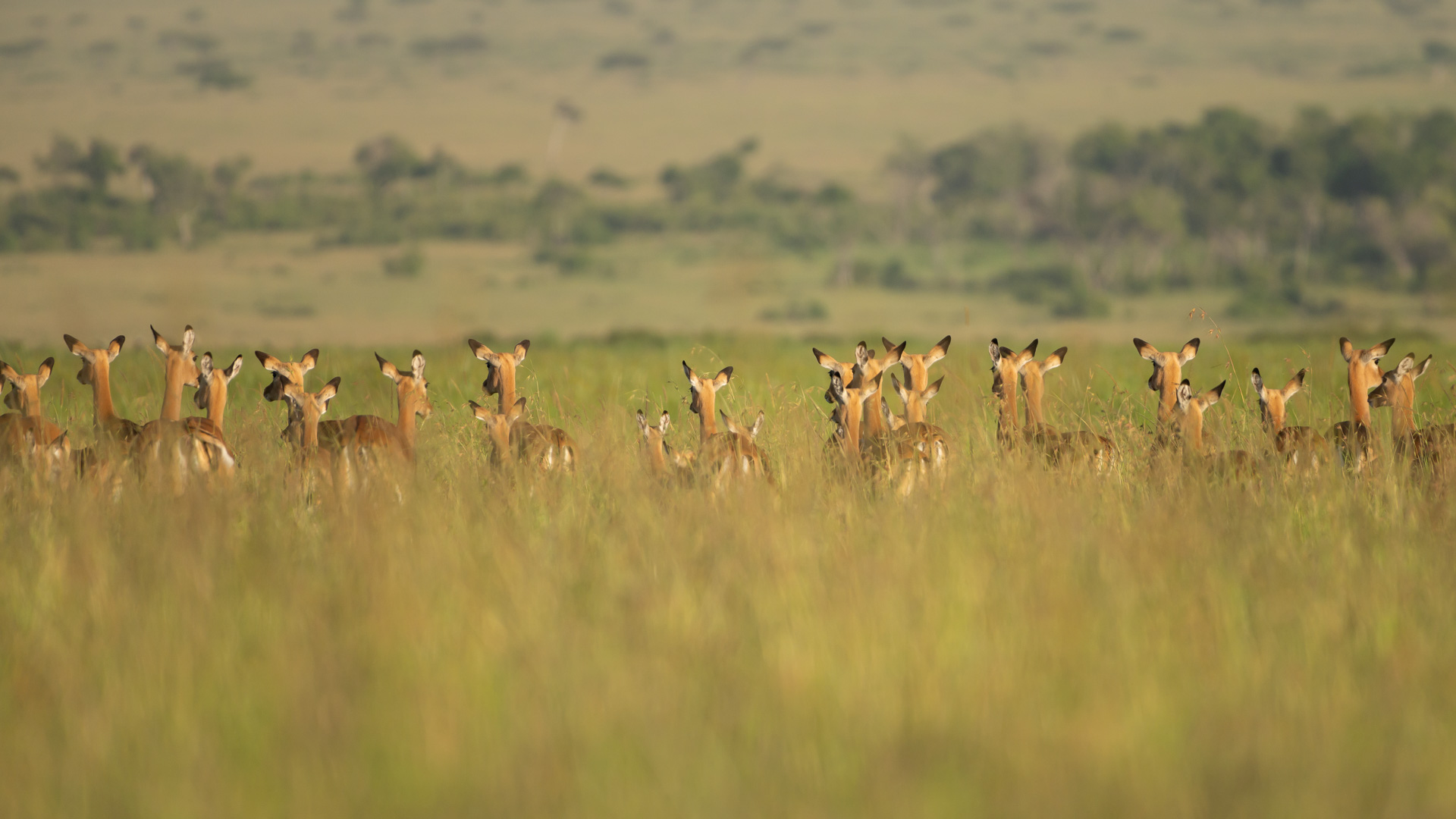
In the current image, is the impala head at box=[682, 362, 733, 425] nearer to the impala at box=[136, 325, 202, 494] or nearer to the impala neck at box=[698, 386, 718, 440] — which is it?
the impala neck at box=[698, 386, 718, 440]

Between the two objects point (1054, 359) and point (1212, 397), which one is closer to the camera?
point (1212, 397)

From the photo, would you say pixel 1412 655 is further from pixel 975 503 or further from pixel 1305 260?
pixel 1305 260

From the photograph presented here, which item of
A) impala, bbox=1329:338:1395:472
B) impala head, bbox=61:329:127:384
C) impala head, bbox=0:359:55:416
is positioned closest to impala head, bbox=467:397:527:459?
impala head, bbox=61:329:127:384

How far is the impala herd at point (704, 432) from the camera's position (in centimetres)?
972

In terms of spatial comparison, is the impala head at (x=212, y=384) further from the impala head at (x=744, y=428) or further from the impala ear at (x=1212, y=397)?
the impala ear at (x=1212, y=397)

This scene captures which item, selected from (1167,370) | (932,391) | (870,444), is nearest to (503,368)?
(870,444)

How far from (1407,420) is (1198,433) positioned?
5.66 feet

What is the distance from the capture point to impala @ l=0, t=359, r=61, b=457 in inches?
403

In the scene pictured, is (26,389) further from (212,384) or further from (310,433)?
(310,433)

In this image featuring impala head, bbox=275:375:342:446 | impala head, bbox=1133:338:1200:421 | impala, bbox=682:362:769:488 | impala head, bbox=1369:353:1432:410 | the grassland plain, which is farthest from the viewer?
impala head, bbox=1133:338:1200:421

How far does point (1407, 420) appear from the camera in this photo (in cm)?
1098

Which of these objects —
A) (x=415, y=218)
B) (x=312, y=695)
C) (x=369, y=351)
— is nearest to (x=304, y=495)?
(x=312, y=695)

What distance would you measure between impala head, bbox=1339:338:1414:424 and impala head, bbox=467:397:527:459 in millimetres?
6687

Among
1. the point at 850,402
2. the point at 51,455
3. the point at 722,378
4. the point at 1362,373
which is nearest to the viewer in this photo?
the point at 51,455
